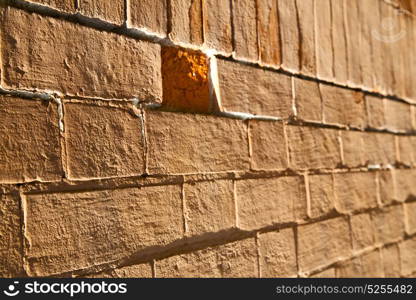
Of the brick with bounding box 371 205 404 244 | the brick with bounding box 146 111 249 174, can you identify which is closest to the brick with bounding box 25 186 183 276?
the brick with bounding box 146 111 249 174

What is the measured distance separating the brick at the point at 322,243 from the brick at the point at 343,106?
22.6 inches

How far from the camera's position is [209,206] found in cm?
179

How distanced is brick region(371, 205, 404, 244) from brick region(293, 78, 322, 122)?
855mm

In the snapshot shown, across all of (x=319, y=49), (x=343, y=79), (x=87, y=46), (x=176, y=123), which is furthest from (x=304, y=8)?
(x=87, y=46)

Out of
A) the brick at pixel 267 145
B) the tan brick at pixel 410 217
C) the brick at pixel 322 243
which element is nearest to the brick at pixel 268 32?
the brick at pixel 267 145

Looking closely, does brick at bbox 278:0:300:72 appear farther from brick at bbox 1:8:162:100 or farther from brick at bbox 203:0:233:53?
brick at bbox 1:8:162:100

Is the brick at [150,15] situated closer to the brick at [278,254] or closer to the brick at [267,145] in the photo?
the brick at [267,145]

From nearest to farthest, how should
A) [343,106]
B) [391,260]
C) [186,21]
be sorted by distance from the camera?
[186,21]
[343,106]
[391,260]

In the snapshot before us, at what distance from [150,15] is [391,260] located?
2226mm

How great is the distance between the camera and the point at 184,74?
1.77 m

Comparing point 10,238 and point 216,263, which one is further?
point 216,263

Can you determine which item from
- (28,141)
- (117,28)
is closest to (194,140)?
(117,28)

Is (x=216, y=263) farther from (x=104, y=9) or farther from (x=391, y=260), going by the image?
(x=391, y=260)

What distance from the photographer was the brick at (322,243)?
7.29ft
